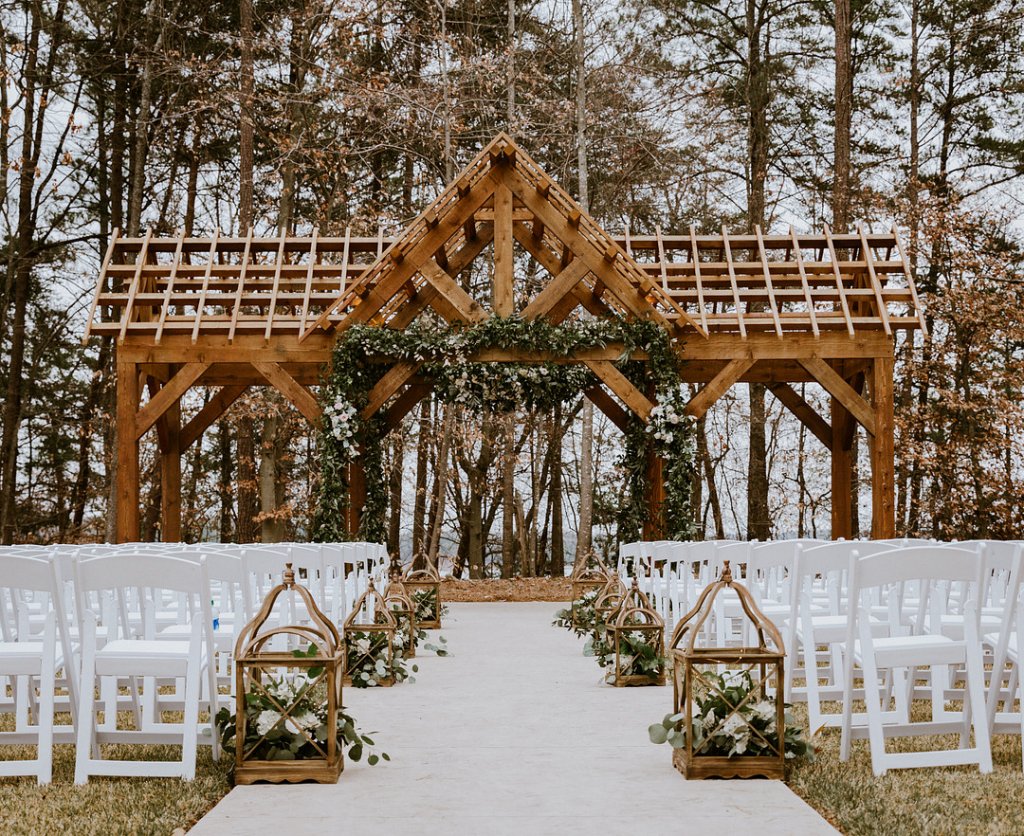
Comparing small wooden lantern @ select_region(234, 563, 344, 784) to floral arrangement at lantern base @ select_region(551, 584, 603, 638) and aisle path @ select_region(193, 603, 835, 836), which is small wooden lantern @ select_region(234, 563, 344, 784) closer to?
aisle path @ select_region(193, 603, 835, 836)

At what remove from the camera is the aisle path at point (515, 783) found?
13.9 feet

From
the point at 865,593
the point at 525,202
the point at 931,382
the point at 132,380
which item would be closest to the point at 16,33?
the point at 132,380

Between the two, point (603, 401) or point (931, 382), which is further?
point (931, 382)

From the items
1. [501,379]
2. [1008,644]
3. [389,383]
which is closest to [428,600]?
[501,379]

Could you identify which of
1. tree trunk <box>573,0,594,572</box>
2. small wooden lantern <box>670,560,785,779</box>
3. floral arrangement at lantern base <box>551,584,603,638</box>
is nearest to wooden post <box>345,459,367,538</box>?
floral arrangement at lantern base <box>551,584,603,638</box>

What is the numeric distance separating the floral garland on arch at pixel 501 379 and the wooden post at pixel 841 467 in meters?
3.02

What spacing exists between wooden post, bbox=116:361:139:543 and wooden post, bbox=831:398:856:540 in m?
9.48

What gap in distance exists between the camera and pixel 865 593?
646cm

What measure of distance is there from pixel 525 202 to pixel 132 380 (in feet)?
18.3

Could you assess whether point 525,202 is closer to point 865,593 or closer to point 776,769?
point 865,593

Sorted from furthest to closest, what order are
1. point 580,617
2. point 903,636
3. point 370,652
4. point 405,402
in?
point 405,402 → point 580,617 → point 370,652 → point 903,636

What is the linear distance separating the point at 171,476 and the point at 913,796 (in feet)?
45.3

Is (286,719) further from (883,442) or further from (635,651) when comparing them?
(883,442)

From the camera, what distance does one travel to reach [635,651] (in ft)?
26.4
